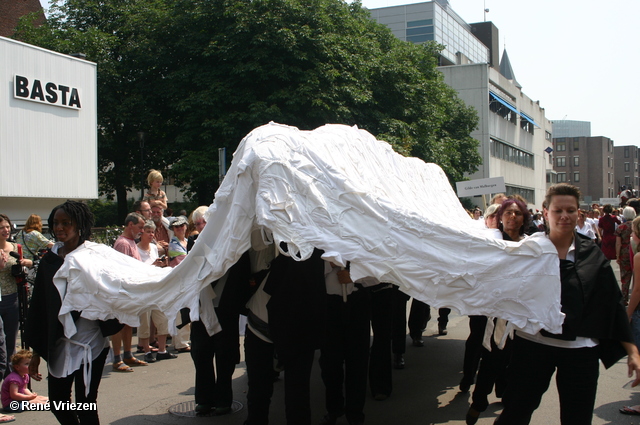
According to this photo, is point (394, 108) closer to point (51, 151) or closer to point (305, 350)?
point (51, 151)

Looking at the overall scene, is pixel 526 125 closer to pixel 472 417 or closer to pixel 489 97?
pixel 489 97

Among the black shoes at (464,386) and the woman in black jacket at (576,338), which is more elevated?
the woman in black jacket at (576,338)

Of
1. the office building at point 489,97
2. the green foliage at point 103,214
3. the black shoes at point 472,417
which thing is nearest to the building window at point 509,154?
the office building at point 489,97

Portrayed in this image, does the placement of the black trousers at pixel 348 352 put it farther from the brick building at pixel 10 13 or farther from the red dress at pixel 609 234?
the brick building at pixel 10 13

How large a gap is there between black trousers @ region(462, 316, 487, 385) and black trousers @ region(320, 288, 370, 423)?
1.25 m

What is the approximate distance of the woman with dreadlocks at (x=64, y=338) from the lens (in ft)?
13.0

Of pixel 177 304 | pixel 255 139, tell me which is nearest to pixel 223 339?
pixel 177 304

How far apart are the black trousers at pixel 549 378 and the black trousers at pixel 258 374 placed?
1.70 meters

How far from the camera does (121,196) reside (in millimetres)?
27500

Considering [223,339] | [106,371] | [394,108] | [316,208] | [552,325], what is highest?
[394,108]

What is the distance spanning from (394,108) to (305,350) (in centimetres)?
2337

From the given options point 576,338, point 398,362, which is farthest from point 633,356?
A: point 398,362

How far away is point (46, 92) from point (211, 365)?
14951 millimetres

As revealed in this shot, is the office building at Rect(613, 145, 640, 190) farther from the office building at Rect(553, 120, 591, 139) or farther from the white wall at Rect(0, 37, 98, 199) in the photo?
the white wall at Rect(0, 37, 98, 199)
